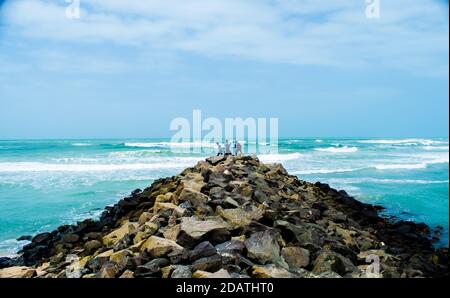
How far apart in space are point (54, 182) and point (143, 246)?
1323 centimetres

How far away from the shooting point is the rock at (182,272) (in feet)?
14.5

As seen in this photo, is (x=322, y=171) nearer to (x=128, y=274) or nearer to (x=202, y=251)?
(x=202, y=251)

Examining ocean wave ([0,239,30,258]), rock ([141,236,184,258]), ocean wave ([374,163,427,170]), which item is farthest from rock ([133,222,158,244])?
ocean wave ([374,163,427,170])

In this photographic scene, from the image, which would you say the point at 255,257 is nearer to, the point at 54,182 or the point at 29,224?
the point at 29,224

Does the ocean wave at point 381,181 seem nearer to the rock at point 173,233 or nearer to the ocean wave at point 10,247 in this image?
the ocean wave at point 10,247

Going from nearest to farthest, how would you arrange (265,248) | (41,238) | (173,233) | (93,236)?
(265,248) → (173,233) → (93,236) → (41,238)

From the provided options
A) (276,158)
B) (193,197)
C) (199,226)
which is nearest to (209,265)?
(199,226)

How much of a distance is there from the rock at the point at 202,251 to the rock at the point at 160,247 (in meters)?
0.19

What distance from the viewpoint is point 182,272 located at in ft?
14.7

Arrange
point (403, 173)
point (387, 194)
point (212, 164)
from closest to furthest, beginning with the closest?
1. point (212, 164)
2. point (387, 194)
3. point (403, 173)

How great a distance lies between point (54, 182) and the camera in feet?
56.4

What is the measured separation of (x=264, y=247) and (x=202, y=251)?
2.37 feet

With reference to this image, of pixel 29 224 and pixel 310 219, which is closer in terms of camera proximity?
pixel 310 219
